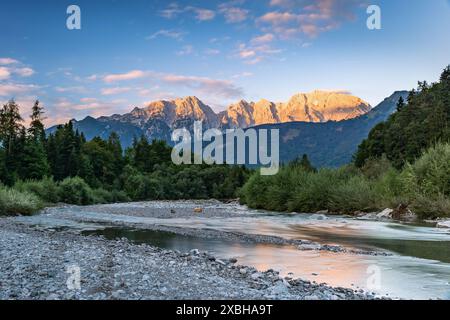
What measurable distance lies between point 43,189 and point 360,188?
3186 cm

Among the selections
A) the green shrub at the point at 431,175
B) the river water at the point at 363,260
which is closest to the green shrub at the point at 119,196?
the green shrub at the point at 431,175

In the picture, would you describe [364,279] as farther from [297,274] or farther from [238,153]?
[238,153]

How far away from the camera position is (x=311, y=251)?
14531 millimetres

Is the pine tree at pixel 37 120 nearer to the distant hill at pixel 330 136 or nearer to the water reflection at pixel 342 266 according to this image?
the water reflection at pixel 342 266

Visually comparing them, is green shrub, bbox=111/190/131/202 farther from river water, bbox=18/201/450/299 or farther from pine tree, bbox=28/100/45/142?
river water, bbox=18/201/450/299

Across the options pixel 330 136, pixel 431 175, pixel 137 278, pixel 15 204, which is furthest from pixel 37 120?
pixel 330 136

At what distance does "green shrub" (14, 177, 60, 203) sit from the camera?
45.8m

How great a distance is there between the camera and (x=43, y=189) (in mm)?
48188

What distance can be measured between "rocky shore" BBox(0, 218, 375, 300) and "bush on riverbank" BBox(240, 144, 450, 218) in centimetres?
2400

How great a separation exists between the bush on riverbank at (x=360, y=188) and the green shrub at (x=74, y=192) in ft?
63.4

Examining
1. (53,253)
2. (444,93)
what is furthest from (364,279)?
(444,93)

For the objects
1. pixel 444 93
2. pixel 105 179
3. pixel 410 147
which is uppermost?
pixel 444 93
